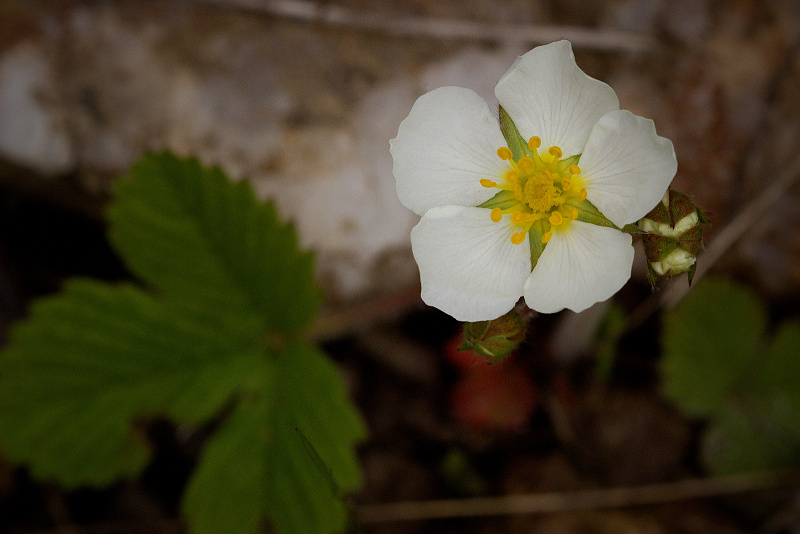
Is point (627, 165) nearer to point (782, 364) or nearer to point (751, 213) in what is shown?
point (751, 213)

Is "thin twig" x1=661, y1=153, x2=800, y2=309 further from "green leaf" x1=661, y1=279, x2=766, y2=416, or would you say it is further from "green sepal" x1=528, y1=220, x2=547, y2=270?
"green sepal" x1=528, y1=220, x2=547, y2=270

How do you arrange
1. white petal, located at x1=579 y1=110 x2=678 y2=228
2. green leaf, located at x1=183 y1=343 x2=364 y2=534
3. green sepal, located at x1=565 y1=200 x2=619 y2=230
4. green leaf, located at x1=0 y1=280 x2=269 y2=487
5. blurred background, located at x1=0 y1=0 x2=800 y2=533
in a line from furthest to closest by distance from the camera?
blurred background, located at x1=0 y1=0 x2=800 y2=533
green leaf, located at x1=0 y1=280 x2=269 y2=487
green leaf, located at x1=183 y1=343 x2=364 y2=534
green sepal, located at x1=565 y1=200 x2=619 y2=230
white petal, located at x1=579 y1=110 x2=678 y2=228

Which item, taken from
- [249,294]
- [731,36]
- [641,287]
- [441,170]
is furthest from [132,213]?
[731,36]

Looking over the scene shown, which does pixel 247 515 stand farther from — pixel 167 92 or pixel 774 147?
pixel 774 147

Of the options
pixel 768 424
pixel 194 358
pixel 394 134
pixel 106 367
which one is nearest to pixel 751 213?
pixel 768 424

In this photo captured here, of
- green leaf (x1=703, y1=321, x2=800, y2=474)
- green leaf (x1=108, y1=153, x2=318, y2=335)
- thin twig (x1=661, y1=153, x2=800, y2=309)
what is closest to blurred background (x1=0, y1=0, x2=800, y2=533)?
thin twig (x1=661, y1=153, x2=800, y2=309)

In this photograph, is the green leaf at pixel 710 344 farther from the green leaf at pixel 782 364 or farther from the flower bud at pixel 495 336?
the flower bud at pixel 495 336
